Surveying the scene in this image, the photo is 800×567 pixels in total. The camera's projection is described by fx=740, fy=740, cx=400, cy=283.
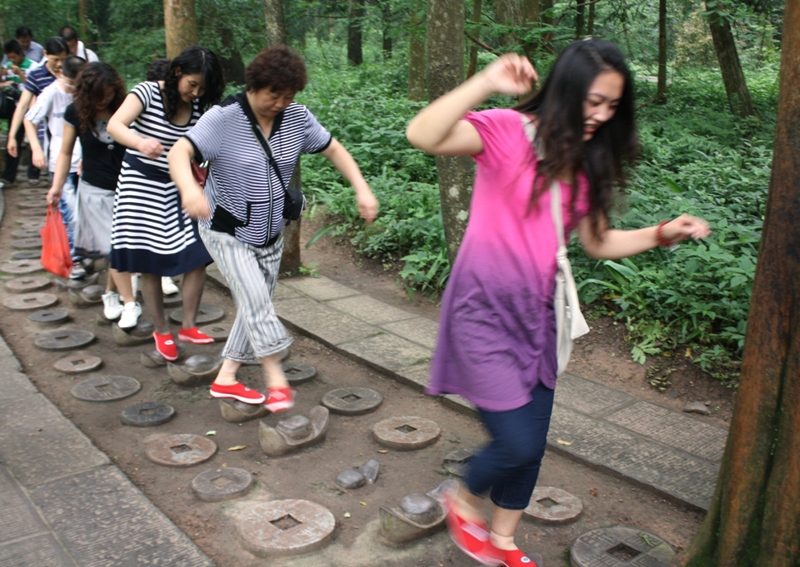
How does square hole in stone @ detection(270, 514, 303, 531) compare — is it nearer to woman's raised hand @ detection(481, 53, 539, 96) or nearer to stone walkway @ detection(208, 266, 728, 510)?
stone walkway @ detection(208, 266, 728, 510)

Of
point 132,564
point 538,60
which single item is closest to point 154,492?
point 132,564

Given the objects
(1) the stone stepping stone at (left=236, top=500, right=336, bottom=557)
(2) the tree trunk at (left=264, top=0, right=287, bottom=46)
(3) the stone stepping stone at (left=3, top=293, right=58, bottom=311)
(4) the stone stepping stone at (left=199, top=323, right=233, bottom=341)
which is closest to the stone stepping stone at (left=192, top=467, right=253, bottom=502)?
(1) the stone stepping stone at (left=236, top=500, right=336, bottom=557)

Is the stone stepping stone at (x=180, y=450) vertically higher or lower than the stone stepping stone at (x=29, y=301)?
lower

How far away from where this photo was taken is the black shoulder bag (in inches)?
134

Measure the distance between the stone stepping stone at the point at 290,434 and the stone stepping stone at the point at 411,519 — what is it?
0.77 m

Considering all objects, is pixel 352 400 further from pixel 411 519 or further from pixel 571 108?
pixel 571 108

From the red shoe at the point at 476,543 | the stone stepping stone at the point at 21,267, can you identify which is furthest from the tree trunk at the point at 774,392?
the stone stepping stone at the point at 21,267

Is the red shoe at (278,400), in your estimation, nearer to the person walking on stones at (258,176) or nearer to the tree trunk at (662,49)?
the person walking on stones at (258,176)

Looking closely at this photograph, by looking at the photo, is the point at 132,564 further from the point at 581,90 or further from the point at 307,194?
the point at 307,194

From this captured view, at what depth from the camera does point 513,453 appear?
234cm

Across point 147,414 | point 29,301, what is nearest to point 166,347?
point 147,414

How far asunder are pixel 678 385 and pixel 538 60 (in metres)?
4.03

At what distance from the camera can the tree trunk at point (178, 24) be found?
595 cm

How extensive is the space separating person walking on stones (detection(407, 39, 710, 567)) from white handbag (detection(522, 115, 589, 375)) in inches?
0.7
